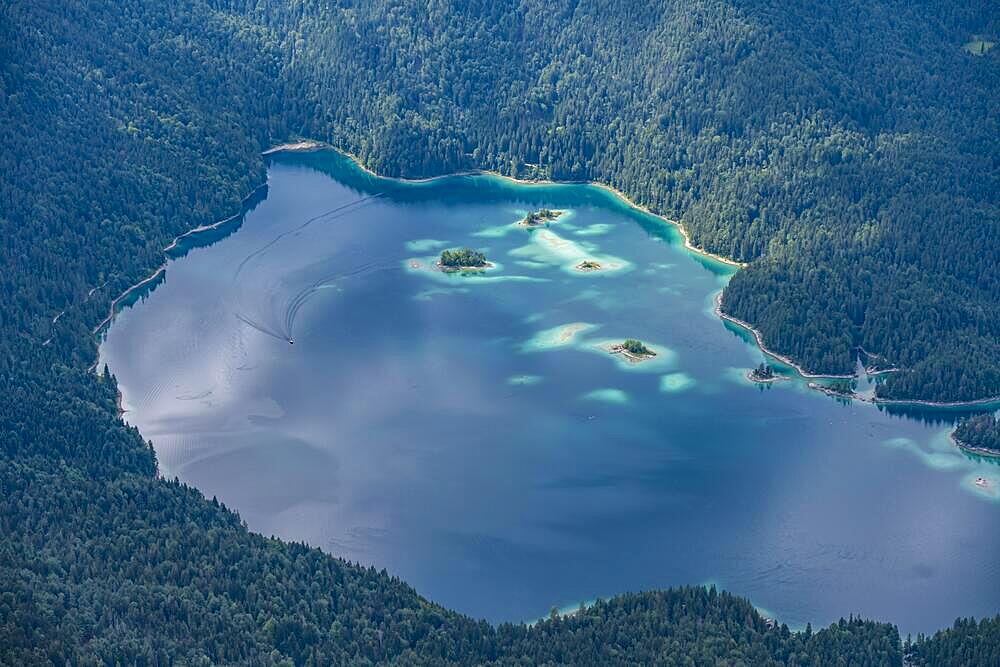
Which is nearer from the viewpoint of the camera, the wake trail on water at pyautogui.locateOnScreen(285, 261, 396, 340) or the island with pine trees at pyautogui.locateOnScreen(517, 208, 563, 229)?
the wake trail on water at pyautogui.locateOnScreen(285, 261, 396, 340)

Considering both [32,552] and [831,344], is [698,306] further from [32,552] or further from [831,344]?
[32,552]

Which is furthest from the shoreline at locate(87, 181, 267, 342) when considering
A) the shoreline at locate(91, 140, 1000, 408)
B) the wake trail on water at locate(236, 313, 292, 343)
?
the wake trail on water at locate(236, 313, 292, 343)

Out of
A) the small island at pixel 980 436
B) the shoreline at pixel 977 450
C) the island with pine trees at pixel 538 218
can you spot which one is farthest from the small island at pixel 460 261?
the shoreline at pixel 977 450

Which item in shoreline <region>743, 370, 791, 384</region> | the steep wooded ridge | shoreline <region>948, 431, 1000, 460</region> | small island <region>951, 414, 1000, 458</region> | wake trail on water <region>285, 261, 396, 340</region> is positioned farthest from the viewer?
wake trail on water <region>285, 261, 396, 340</region>

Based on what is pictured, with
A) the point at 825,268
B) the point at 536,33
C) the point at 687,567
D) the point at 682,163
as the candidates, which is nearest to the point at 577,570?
the point at 687,567

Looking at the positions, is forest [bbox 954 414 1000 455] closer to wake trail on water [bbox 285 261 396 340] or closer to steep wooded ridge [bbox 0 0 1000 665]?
steep wooded ridge [bbox 0 0 1000 665]

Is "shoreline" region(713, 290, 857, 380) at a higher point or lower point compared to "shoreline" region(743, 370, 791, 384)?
higher

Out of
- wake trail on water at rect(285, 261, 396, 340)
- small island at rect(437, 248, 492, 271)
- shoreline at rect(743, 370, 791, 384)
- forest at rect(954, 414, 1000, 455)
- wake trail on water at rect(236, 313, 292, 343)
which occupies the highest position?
small island at rect(437, 248, 492, 271)
